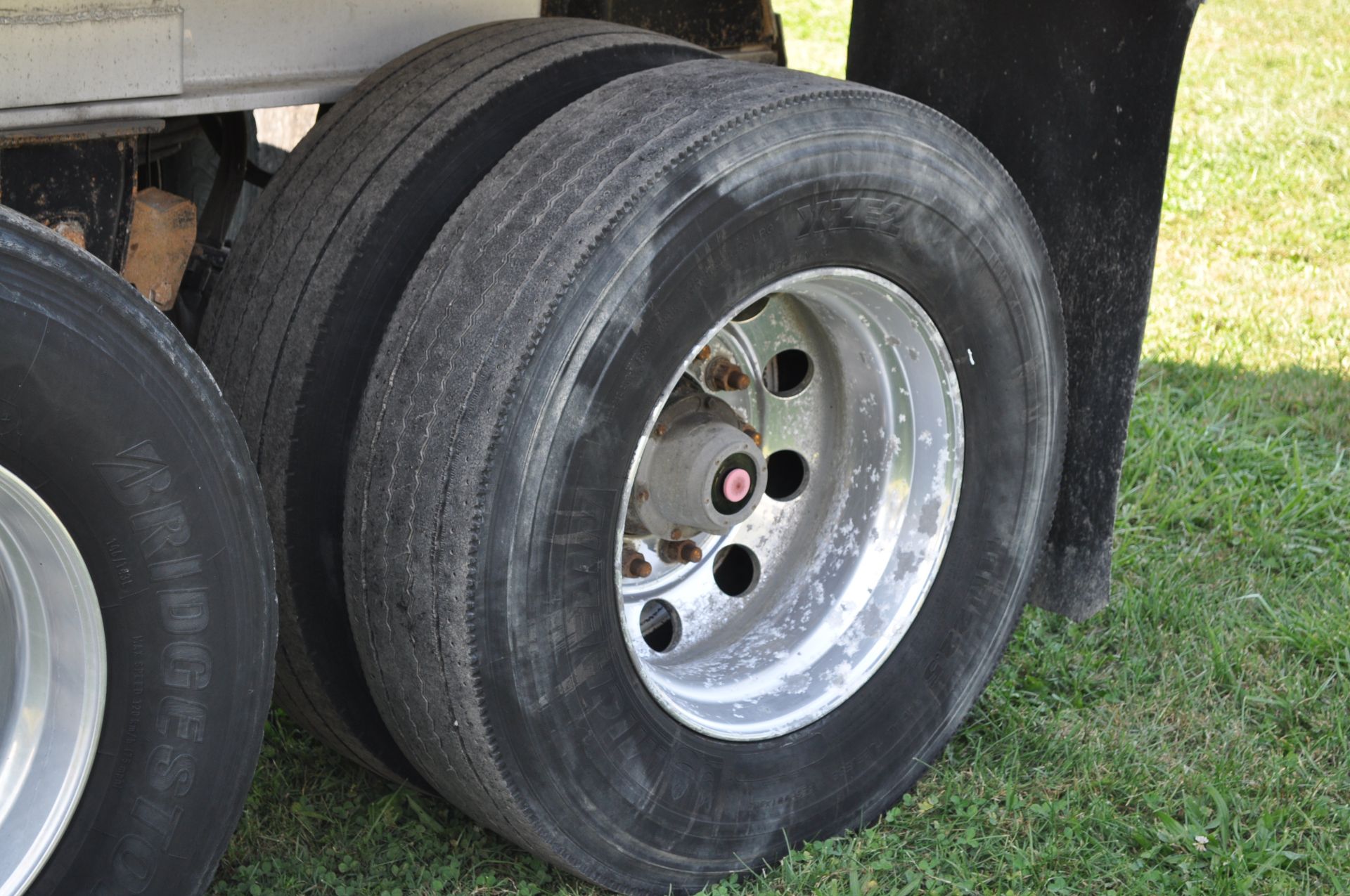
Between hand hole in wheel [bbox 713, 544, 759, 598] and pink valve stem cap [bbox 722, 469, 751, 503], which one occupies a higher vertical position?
pink valve stem cap [bbox 722, 469, 751, 503]

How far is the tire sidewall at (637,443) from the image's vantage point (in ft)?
6.52

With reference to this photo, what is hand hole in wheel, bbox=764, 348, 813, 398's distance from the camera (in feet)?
8.80

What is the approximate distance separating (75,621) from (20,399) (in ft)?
1.01

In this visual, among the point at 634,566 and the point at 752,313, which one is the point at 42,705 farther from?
the point at 752,313

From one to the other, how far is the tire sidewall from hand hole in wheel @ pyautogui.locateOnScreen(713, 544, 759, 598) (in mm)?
316

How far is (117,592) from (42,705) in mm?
191

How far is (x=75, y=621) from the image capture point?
181 centimetres

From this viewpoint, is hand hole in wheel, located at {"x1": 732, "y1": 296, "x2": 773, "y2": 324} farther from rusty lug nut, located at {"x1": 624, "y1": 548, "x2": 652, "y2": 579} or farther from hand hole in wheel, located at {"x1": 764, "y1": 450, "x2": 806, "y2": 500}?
rusty lug nut, located at {"x1": 624, "y1": 548, "x2": 652, "y2": 579}

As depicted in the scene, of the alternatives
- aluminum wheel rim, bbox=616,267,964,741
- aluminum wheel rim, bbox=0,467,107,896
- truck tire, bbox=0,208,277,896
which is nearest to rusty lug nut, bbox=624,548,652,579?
aluminum wheel rim, bbox=616,267,964,741

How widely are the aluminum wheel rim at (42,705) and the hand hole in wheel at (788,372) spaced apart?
131cm

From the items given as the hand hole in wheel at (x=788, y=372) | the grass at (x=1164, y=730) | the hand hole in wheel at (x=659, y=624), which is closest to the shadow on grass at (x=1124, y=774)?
the grass at (x=1164, y=730)

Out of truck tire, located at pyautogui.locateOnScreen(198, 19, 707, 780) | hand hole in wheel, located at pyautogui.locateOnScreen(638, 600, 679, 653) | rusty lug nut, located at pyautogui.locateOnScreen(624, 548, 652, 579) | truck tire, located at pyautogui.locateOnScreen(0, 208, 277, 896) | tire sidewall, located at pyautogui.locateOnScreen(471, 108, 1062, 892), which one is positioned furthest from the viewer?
hand hole in wheel, located at pyautogui.locateOnScreen(638, 600, 679, 653)

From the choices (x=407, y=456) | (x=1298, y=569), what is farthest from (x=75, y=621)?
(x=1298, y=569)

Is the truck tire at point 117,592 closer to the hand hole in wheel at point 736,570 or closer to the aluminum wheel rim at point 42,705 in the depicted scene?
the aluminum wheel rim at point 42,705
